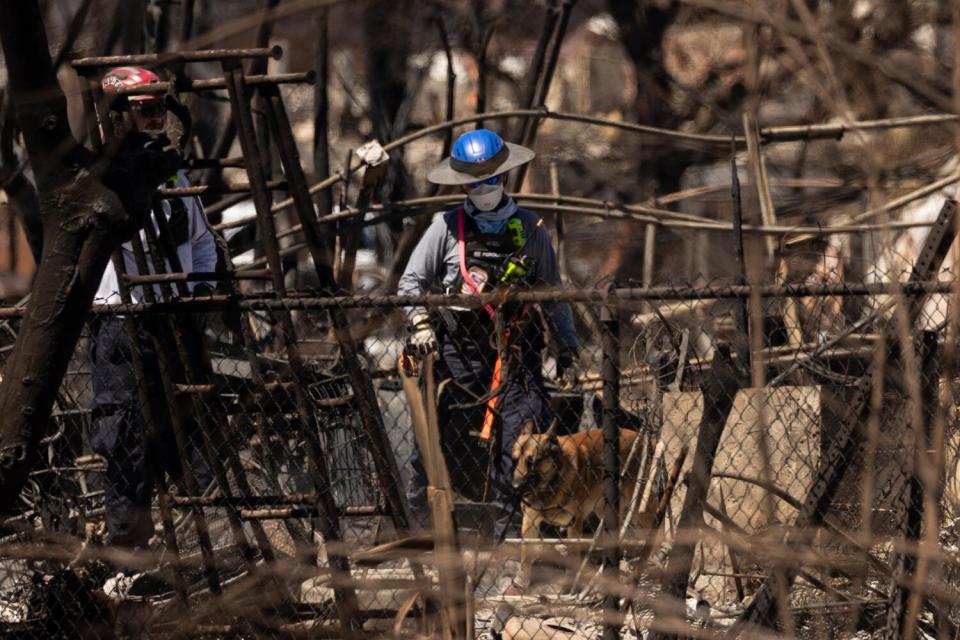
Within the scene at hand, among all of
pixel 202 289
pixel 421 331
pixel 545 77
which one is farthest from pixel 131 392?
pixel 545 77

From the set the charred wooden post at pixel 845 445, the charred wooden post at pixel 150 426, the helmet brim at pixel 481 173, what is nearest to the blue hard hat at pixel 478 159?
the helmet brim at pixel 481 173

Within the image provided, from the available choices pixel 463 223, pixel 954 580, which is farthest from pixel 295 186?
pixel 954 580

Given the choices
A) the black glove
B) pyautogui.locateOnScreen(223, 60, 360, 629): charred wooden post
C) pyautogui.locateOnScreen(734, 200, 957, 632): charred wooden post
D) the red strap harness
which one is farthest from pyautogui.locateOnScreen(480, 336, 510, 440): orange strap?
pyautogui.locateOnScreen(734, 200, 957, 632): charred wooden post

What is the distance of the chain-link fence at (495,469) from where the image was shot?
462 cm

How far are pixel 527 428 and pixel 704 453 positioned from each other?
1989 mm

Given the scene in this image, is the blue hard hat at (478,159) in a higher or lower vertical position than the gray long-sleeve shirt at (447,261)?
higher

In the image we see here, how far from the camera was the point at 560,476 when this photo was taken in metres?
6.57

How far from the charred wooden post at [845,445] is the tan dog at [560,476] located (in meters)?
1.77

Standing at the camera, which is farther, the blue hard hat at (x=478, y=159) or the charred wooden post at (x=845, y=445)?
the blue hard hat at (x=478, y=159)

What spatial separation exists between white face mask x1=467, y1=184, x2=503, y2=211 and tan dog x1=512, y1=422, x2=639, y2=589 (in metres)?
1.20

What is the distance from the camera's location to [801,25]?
1864 millimetres

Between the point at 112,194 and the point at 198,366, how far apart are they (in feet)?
5.42

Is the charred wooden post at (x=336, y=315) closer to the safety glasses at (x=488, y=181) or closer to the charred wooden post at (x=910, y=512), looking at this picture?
the charred wooden post at (x=910, y=512)

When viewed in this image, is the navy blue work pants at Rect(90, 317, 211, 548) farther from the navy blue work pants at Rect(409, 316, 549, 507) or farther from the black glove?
the navy blue work pants at Rect(409, 316, 549, 507)
